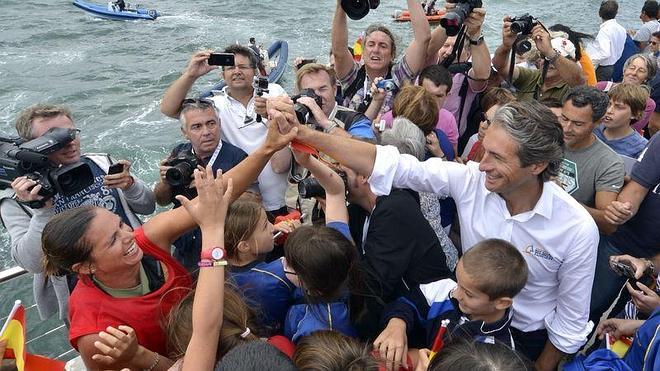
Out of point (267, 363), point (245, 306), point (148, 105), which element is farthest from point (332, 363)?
point (148, 105)

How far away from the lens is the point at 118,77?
14.0 m

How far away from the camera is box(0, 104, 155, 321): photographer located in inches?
92.5

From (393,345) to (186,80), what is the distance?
6.84 ft

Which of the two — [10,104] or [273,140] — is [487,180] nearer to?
[273,140]

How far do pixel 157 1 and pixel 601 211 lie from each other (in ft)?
76.8

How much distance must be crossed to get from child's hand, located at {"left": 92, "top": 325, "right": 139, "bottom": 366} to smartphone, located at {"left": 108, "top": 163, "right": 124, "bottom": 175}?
1.07 meters

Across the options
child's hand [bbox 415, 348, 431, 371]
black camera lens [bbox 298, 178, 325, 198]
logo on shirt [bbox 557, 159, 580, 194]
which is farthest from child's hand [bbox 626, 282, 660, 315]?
black camera lens [bbox 298, 178, 325, 198]

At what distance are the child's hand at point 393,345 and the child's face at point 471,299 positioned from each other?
0.82 feet

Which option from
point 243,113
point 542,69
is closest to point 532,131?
point 243,113

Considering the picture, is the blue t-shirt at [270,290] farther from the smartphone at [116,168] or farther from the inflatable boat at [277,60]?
the inflatable boat at [277,60]

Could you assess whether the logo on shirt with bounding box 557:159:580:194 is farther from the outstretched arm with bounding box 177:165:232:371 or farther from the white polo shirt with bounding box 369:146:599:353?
the outstretched arm with bounding box 177:165:232:371

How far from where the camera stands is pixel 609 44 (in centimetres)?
613

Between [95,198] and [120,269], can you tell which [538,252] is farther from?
[95,198]

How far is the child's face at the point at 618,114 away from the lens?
3.25 m
